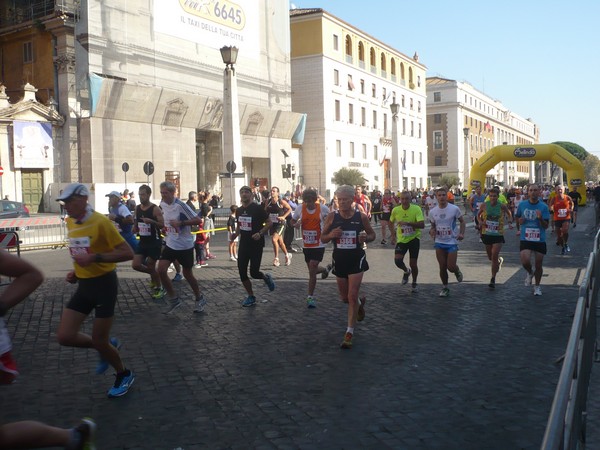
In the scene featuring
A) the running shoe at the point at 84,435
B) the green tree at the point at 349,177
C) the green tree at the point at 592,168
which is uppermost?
the green tree at the point at 592,168

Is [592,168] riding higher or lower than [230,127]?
higher

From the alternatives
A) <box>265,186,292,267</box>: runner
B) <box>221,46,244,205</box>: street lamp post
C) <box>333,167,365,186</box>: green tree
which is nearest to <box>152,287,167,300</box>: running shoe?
<box>265,186,292,267</box>: runner

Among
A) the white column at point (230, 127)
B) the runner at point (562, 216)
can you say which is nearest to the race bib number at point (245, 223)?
the runner at point (562, 216)

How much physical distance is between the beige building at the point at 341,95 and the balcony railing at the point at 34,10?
22339 millimetres

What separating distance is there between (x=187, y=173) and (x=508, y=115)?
312ft

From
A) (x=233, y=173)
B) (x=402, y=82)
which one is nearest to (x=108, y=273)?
(x=233, y=173)

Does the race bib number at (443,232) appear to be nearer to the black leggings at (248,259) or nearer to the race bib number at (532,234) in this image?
the race bib number at (532,234)

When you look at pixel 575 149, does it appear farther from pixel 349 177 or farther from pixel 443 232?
pixel 443 232

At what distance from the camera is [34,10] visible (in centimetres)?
3753

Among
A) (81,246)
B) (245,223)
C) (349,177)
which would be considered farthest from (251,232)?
(349,177)

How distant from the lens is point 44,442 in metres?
3.09

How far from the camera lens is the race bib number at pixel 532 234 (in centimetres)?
1020

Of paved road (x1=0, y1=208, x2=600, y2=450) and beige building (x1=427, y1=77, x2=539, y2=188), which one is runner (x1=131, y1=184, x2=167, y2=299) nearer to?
paved road (x1=0, y1=208, x2=600, y2=450)

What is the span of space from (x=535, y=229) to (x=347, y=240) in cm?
435
